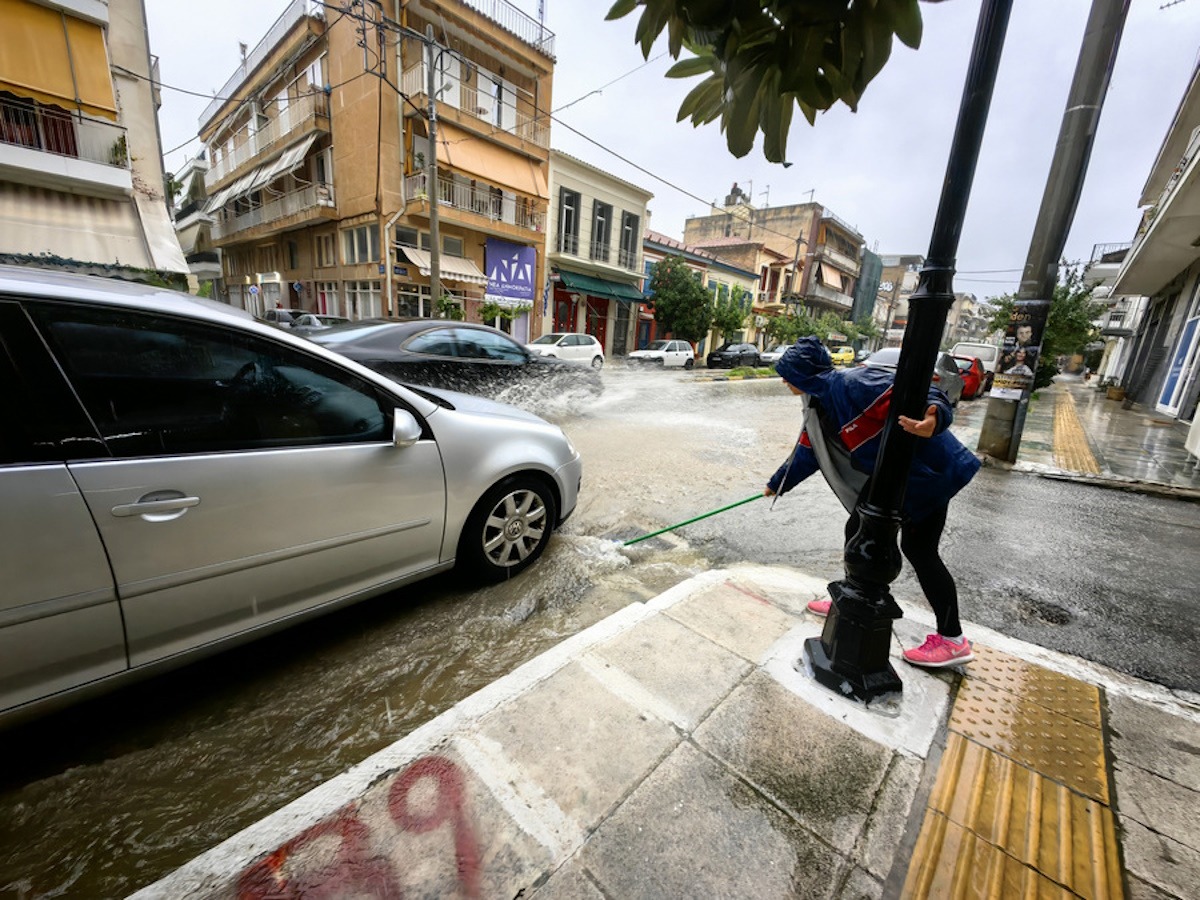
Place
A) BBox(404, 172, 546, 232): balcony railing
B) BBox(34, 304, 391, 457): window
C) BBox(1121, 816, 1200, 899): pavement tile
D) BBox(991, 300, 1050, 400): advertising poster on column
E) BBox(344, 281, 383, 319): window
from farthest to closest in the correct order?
BBox(344, 281, 383, 319): window → BBox(404, 172, 546, 232): balcony railing → BBox(991, 300, 1050, 400): advertising poster on column → BBox(34, 304, 391, 457): window → BBox(1121, 816, 1200, 899): pavement tile

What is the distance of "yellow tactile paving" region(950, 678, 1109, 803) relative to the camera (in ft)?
5.88

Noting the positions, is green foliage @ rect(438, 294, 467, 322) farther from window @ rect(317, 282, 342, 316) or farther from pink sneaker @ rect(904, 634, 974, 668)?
pink sneaker @ rect(904, 634, 974, 668)

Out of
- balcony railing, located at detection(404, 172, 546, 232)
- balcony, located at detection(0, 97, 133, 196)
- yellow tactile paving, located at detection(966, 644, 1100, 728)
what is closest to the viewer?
yellow tactile paving, located at detection(966, 644, 1100, 728)

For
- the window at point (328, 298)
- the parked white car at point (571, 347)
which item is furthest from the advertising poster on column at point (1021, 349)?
the window at point (328, 298)

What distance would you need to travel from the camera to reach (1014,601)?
3232mm

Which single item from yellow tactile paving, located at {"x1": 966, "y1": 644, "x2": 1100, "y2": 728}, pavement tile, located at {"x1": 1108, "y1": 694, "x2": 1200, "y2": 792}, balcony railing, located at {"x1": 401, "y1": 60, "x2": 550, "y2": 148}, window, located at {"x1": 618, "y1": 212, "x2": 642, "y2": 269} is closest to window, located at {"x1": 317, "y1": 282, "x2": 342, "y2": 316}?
balcony railing, located at {"x1": 401, "y1": 60, "x2": 550, "y2": 148}

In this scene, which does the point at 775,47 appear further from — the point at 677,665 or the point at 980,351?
the point at 980,351

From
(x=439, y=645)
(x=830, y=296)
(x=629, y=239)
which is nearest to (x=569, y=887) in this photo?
(x=439, y=645)

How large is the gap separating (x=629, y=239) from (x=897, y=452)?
80.3 ft

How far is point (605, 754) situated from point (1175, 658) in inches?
125

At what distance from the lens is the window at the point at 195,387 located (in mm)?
1690

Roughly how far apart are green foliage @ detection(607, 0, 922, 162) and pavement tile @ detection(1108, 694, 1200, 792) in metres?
2.57

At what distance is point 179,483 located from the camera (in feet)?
5.70

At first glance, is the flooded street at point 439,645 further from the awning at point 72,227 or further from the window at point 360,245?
the window at point 360,245
